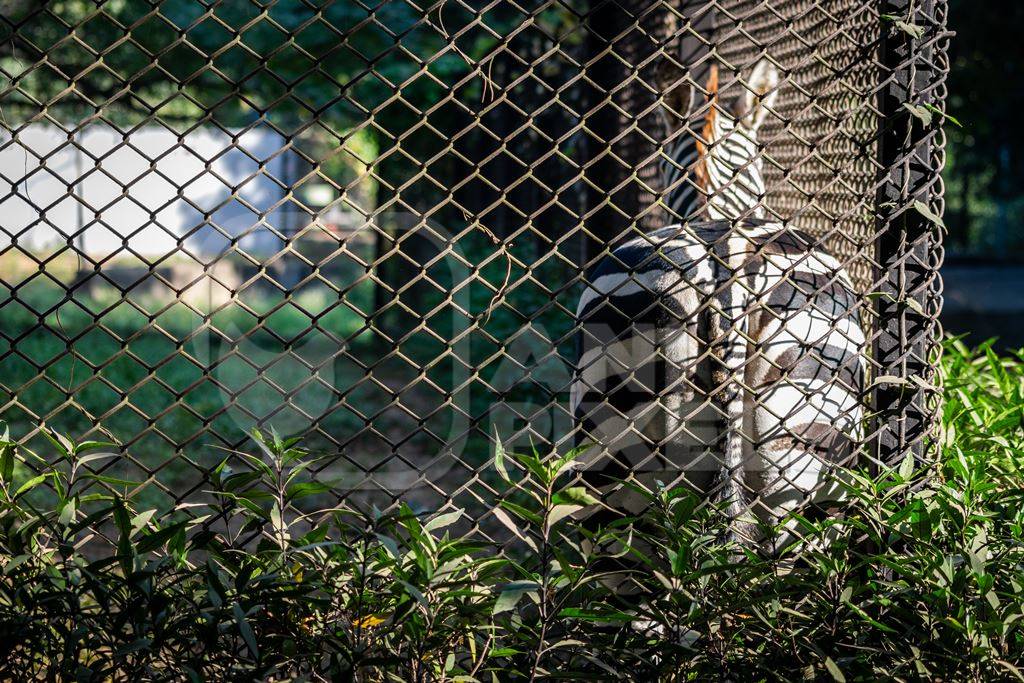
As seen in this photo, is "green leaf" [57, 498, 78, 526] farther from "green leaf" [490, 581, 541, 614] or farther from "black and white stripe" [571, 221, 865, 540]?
"black and white stripe" [571, 221, 865, 540]

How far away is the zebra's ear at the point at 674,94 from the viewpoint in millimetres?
2961

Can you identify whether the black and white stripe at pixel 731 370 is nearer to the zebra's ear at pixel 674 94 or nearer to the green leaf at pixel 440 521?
the zebra's ear at pixel 674 94

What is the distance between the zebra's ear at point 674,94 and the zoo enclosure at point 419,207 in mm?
161

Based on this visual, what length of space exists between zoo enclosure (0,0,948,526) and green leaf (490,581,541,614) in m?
0.29

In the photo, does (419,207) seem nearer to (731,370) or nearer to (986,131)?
(731,370)

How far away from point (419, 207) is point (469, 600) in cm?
861

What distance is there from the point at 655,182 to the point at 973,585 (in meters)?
3.55

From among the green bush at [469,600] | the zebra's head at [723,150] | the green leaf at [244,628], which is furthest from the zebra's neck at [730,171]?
the green leaf at [244,628]

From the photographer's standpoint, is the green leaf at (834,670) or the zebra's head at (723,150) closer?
the green leaf at (834,670)

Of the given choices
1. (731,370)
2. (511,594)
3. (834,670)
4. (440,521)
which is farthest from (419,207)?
(834,670)

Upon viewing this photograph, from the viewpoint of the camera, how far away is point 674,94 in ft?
11.0

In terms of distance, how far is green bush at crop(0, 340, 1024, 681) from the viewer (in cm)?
181

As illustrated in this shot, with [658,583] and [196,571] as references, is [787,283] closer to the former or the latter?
[658,583]

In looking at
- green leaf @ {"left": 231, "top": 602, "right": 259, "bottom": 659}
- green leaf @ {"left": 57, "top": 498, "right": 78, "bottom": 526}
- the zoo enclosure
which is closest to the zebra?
the zoo enclosure
